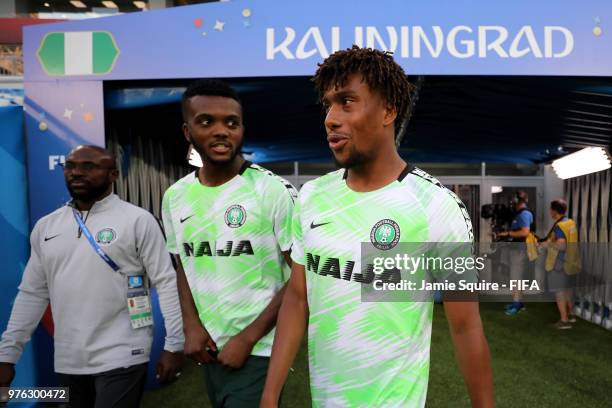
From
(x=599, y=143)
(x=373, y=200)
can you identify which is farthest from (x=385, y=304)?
(x=599, y=143)

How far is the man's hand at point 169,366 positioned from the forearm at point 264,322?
44cm

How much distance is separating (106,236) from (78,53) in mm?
2053

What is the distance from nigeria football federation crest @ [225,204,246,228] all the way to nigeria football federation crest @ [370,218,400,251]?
26.9 inches

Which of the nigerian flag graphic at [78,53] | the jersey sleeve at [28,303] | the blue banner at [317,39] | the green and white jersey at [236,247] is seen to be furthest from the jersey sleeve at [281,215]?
the nigerian flag graphic at [78,53]

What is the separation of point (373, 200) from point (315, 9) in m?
2.67

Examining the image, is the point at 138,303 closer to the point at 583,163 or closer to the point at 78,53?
the point at 78,53

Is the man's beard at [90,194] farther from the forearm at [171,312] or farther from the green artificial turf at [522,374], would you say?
the green artificial turf at [522,374]

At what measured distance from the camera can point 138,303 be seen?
2.25m

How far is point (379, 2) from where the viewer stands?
12.0 ft

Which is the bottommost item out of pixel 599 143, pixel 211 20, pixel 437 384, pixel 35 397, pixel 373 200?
pixel 437 384

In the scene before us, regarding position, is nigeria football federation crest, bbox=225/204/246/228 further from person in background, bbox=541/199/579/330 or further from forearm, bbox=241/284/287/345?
person in background, bbox=541/199/579/330

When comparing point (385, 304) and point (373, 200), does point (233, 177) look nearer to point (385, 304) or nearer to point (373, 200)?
point (373, 200)

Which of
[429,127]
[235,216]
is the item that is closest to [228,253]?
[235,216]

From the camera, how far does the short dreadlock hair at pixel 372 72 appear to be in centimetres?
135
